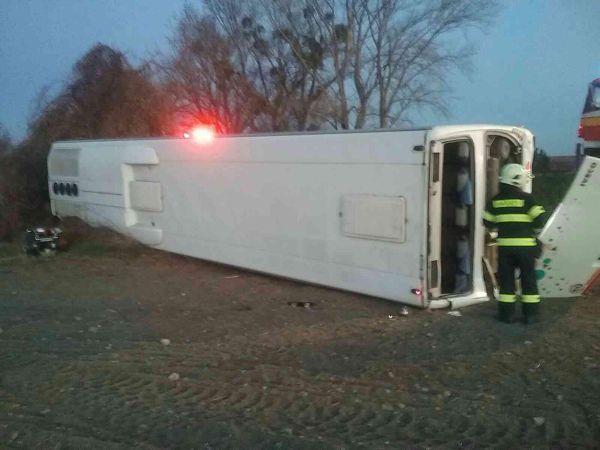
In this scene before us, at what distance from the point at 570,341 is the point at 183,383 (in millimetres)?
3854

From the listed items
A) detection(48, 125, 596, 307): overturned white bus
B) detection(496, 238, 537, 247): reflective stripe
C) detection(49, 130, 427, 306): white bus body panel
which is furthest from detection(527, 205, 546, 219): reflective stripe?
detection(49, 130, 427, 306): white bus body panel

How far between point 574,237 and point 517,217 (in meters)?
0.95

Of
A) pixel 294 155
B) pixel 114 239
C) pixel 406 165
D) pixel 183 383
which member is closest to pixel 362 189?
pixel 406 165

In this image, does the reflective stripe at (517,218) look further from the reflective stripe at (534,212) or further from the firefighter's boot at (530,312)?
the firefighter's boot at (530,312)

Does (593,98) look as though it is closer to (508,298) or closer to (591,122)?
(591,122)

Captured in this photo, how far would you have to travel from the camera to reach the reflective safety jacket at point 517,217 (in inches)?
312

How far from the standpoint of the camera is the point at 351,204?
9148 millimetres

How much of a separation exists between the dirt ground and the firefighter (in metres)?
0.26

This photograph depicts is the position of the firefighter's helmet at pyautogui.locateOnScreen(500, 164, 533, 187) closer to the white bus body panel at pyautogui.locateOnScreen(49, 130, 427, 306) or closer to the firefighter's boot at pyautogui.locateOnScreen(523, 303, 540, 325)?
the white bus body panel at pyautogui.locateOnScreen(49, 130, 427, 306)

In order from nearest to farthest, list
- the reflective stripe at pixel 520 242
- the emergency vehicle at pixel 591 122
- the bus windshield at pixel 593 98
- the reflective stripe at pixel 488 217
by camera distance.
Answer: the reflective stripe at pixel 520 242 → the reflective stripe at pixel 488 217 → the emergency vehicle at pixel 591 122 → the bus windshield at pixel 593 98

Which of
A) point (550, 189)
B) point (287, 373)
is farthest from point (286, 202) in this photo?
point (550, 189)

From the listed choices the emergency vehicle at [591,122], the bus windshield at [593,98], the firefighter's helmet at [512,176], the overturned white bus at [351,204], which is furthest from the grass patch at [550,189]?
the firefighter's helmet at [512,176]

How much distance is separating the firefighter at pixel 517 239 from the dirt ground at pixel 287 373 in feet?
0.86

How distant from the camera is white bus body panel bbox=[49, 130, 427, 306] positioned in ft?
28.2
